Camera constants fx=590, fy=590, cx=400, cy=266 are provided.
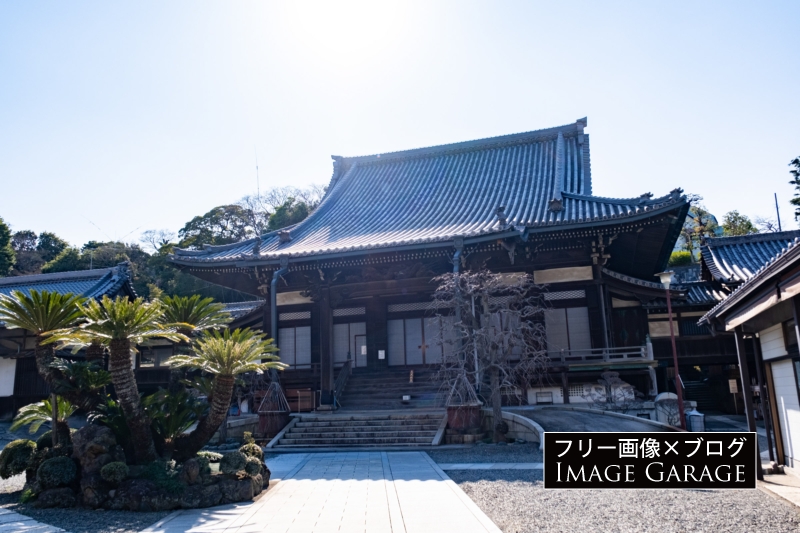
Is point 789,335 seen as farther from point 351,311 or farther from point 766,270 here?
point 351,311

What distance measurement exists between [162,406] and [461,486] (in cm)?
532

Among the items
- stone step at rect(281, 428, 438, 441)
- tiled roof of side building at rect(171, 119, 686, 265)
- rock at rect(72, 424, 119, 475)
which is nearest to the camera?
rock at rect(72, 424, 119, 475)

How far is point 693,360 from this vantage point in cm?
2147

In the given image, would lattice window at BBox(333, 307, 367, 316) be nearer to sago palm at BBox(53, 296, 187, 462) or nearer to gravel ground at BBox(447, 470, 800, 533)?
sago palm at BBox(53, 296, 187, 462)

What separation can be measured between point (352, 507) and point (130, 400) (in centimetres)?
390

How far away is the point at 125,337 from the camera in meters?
9.15

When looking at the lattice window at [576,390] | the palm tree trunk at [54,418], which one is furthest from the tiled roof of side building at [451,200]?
the palm tree trunk at [54,418]

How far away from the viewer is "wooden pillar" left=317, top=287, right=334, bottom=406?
18.7 meters

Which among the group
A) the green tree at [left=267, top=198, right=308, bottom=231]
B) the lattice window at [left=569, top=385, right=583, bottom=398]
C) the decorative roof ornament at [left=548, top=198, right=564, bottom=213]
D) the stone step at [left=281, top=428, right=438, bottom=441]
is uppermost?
the green tree at [left=267, top=198, right=308, bottom=231]

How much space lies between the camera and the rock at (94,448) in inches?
350

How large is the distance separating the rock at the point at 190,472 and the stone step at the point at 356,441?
6.37 m

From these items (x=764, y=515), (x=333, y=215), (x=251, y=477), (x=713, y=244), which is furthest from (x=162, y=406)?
(x=713, y=244)

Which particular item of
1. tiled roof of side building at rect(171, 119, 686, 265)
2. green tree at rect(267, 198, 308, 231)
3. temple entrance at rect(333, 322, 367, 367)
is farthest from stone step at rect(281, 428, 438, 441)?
green tree at rect(267, 198, 308, 231)

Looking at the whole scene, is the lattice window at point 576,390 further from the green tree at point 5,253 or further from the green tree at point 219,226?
the green tree at point 5,253
